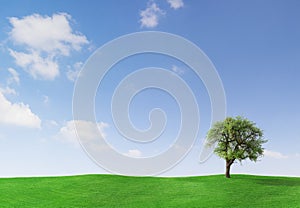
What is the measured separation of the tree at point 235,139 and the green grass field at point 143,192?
2.91 metres

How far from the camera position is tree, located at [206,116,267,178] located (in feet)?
136

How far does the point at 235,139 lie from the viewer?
42.2 metres

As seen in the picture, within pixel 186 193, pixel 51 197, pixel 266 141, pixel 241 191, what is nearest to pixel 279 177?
pixel 266 141

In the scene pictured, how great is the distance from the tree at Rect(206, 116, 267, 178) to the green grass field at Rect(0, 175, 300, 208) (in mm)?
2907

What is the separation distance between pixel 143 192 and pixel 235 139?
44.5ft

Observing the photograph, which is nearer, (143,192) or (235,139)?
(143,192)

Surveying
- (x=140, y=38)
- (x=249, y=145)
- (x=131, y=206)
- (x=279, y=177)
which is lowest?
(x=131, y=206)

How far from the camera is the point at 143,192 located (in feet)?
114

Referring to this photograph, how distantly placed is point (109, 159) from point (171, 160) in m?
5.17

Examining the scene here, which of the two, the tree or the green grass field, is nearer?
the green grass field

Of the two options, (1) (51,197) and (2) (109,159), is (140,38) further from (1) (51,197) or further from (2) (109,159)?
(1) (51,197)

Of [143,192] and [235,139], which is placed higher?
[235,139]

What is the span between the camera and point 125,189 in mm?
36000

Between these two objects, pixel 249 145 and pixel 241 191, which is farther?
pixel 249 145
